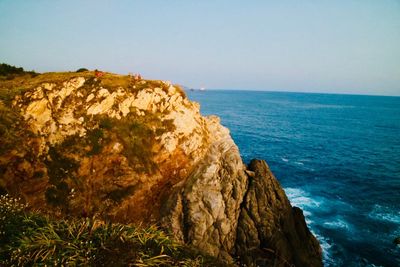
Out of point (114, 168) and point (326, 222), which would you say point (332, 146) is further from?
point (114, 168)

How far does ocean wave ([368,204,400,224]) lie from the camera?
29.8m

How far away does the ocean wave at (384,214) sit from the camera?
29.8 m

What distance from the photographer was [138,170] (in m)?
21.9

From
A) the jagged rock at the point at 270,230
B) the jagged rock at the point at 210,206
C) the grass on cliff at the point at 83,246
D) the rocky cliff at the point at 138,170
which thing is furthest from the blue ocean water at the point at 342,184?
the grass on cliff at the point at 83,246

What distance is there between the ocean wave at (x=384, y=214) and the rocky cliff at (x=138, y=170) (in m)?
13.0

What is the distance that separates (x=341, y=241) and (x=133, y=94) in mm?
25675

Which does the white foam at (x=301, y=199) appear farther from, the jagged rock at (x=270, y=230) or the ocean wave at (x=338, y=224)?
the jagged rock at (x=270, y=230)

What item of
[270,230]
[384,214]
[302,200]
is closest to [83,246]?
[270,230]

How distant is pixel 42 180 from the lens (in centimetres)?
A: 1962

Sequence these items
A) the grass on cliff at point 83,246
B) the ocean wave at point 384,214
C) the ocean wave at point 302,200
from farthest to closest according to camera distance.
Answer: the ocean wave at point 302,200
the ocean wave at point 384,214
the grass on cliff at point 83,246

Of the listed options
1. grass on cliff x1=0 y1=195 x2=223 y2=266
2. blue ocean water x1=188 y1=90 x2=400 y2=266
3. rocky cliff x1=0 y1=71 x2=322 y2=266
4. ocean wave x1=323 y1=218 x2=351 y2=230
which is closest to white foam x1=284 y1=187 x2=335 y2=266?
blue ocean water x1=188 y1=90 x2=400 y2=266

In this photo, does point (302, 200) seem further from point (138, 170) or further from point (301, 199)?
point (138, 170)

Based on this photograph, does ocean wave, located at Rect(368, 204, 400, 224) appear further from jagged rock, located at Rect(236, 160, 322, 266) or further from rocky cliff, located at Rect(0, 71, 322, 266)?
rocky cliff, located at Rect(0, 71, 322, 266)

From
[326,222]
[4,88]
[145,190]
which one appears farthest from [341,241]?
[4,88]
